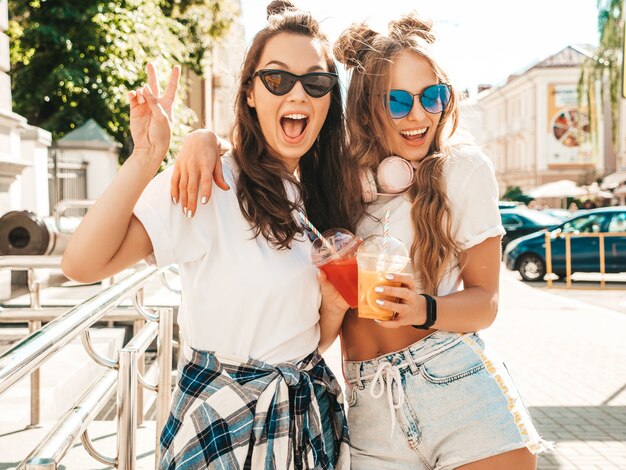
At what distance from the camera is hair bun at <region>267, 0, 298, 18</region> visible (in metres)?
2.18

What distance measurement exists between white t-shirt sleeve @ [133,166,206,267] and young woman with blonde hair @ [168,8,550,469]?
118 mm

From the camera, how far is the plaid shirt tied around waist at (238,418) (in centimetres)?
178

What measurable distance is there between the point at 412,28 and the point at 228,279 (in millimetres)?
993

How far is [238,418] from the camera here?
179 cm

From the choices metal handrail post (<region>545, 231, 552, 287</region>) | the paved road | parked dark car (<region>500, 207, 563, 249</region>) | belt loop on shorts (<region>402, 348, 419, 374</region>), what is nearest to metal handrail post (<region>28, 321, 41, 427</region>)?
belt loop on shorts (<region>402, 348, 419, 374</region>)

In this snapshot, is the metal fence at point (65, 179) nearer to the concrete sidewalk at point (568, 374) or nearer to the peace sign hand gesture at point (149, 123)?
the concrete sidewalk at point (568, 374)

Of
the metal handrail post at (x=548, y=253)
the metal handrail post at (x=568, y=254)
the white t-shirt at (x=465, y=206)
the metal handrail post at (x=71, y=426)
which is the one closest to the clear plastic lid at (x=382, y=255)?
the white t-shirt at (x=465, y=206)

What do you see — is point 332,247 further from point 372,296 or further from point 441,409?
point 441,409

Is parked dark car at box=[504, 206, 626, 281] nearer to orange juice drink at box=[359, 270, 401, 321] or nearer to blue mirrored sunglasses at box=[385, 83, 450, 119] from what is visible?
blue mirrored sunglasses at box=[385, 83, 450, 119]

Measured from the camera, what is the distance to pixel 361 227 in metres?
2.14

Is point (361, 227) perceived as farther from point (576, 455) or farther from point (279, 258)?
point (576, 455)

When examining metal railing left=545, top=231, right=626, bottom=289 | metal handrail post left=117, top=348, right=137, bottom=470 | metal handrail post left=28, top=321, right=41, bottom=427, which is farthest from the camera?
metal railing left=545, top=231, right=626, bottom=289

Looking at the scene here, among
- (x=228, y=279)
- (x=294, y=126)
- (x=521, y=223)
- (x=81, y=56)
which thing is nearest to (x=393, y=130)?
(x=294, y=126)

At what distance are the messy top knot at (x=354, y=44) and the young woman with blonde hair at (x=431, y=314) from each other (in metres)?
0.04
